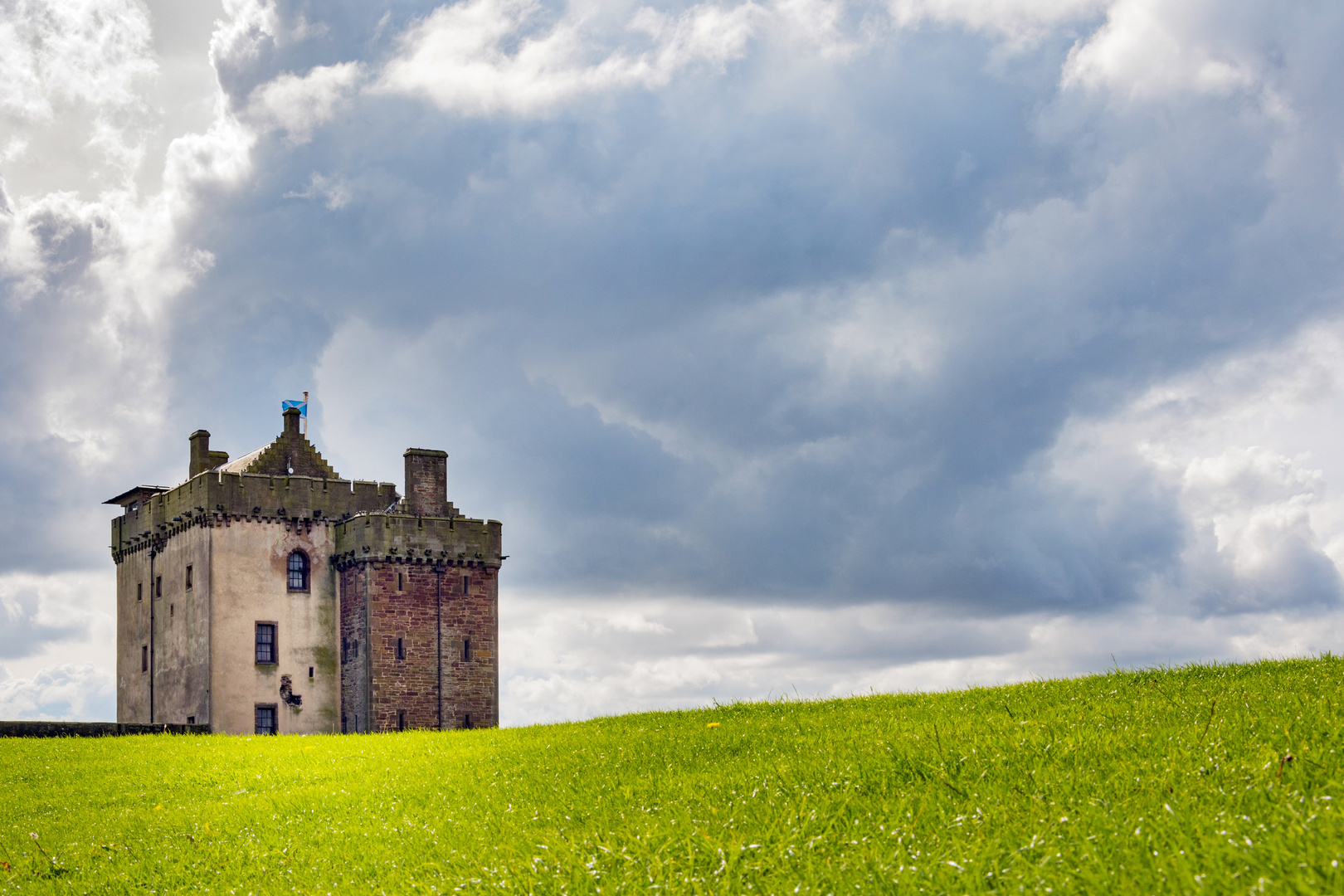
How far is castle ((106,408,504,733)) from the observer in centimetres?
4766

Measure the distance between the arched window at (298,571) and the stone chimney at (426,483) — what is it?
4.68 metres

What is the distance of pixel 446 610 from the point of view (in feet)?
162

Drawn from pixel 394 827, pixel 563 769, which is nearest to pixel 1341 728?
pixel 563 769

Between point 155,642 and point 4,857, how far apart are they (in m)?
35.6

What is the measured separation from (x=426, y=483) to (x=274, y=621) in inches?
322

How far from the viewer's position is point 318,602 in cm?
4969

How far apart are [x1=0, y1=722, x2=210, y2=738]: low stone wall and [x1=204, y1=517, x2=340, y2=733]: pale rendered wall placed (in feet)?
27.1

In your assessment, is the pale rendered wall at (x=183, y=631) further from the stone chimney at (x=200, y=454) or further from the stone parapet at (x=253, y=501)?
the stone chimney at (x=200, y=454)

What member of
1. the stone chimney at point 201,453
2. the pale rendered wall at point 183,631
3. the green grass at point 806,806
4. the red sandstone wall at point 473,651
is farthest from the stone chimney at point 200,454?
the green grass at point 806,806

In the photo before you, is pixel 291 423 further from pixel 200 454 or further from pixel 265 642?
pixel 265 642

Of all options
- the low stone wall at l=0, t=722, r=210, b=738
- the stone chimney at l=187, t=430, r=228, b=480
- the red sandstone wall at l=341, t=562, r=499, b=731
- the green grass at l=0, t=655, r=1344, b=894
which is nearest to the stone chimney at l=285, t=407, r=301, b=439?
the stone chimney at l=187, t=430, r=228, b=480

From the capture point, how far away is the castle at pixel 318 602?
156ft

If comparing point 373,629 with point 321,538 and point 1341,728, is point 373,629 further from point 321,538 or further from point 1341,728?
point 1341,728

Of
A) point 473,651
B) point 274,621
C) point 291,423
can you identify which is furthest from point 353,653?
point 291,423
